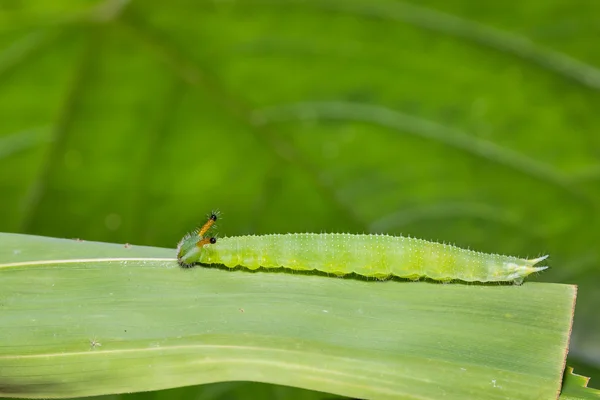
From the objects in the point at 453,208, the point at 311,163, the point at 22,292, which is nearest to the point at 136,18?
the point at 311,163

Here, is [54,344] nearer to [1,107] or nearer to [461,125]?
[1,107]

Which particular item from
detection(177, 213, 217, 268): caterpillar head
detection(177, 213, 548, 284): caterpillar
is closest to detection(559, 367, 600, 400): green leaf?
detection(177, 213, 548, 284): caterpillar

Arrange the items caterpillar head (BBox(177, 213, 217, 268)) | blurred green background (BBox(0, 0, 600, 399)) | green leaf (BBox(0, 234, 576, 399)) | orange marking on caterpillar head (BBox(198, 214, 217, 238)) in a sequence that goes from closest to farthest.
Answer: green leaf (BBox(0, 234, 576, 399))
caterpillar head (BBox(177, 213, 217, 268))
orange marking on caterpillar head (BBox(198, 214, 217, 238))
blurred green background (BBox(0, 0, 600, 399))

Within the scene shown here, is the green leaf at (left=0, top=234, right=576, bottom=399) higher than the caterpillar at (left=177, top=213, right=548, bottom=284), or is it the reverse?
the caterpillar at (left=177, top=213, right=548, bottom=284)

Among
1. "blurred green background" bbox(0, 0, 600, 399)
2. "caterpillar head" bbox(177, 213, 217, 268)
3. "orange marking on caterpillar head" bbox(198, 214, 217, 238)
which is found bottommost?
"caterpillar head" bbox(177, 213, 217, 268)

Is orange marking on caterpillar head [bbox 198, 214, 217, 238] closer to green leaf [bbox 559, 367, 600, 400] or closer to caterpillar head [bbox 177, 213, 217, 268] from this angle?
caterpillar head [bbox 177, 213, 217, 268]

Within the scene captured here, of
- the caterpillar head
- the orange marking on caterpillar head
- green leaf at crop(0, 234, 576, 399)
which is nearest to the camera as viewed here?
green leaf at crop(0, 234, 576, 399)
